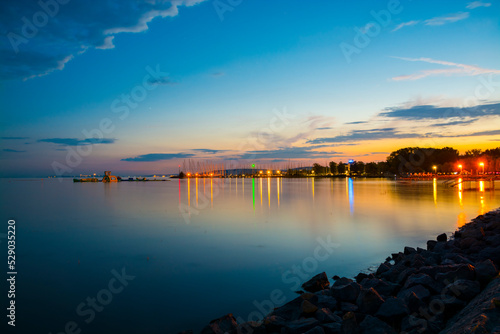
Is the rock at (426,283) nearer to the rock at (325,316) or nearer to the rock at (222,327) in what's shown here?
the rock at (325,316)

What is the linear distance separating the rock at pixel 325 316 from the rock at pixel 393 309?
1.00 m

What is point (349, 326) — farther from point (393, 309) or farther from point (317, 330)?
point (393, 309)

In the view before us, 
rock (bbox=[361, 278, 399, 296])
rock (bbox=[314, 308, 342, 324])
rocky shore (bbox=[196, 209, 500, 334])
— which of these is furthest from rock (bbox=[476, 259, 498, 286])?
rock (bbox=[314, 308, 342, 324])

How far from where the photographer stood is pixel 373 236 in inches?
801

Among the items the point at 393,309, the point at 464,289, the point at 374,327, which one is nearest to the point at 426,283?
the point at 464,289

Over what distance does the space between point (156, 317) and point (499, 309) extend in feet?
26.8

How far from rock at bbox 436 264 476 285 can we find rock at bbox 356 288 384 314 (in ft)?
7.65

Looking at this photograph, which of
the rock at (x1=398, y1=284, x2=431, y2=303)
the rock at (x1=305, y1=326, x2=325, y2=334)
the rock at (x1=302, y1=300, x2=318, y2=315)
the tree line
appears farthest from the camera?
the tree line

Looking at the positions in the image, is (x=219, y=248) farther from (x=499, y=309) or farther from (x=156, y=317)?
(x=499, y=309)

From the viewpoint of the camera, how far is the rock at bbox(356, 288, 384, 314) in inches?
314

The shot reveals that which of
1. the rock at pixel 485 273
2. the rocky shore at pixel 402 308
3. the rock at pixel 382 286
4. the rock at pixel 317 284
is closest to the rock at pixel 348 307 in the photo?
the rocky shore at pixel 402 308

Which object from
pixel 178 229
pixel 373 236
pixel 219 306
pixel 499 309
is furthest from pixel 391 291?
pixel 178 229

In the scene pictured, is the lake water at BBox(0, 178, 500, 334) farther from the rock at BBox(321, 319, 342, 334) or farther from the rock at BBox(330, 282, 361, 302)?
the rock at BBox(321, 319, 342, 334)

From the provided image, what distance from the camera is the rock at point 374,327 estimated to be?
6.73 meters
